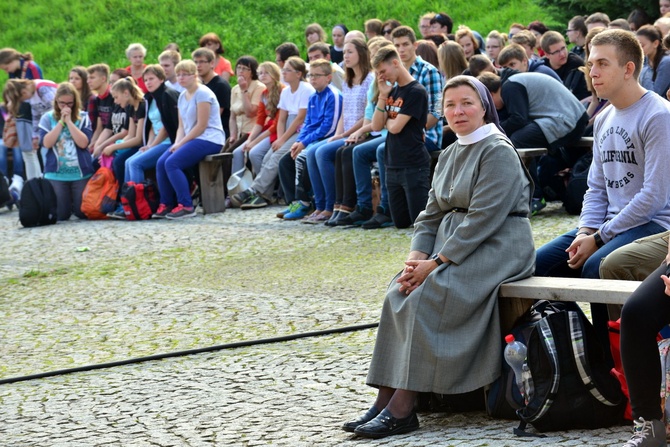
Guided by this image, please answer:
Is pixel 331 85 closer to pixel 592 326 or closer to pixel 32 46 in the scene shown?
pixel 592 326

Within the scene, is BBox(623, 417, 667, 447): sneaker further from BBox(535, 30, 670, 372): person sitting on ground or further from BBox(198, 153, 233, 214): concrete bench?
Answer: BBox(198, 153, 233, 214): concrete bench

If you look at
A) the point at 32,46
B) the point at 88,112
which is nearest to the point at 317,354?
the point at 88,112

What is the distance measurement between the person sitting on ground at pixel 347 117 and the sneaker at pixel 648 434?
8.15m

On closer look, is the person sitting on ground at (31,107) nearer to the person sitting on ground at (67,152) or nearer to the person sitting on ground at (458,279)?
the person sitting on ground at (67,152)

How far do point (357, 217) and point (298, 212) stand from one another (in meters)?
1.18

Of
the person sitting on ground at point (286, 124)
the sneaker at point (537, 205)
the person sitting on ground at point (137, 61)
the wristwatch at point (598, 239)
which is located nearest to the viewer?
the wristwatch at point (598, 239)

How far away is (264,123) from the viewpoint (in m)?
14.8

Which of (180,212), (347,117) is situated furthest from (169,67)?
(347,117)

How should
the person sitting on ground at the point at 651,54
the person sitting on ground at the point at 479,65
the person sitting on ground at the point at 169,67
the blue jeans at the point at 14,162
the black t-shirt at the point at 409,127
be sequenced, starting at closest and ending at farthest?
1. the person sitting on ground at the point at 651,54
2. the black t-shirt at the point at 409,127
3. the person sitting on ground at the point at 479,65
4. the person sitting on ground at the point at 169,67
5. the blue jeans at the point at 14,162

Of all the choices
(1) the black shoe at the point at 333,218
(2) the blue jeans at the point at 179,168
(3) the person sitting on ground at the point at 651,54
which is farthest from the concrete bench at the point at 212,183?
(3) the person sitting on ground at the point at 651,54

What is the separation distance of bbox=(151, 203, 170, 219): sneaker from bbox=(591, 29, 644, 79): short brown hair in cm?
922

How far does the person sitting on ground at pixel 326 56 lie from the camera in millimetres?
14281

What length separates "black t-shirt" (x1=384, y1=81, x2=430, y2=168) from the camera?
427 inches

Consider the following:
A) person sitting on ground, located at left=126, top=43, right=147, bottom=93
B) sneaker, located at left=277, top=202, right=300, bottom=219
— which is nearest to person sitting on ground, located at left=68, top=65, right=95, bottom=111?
person sitting on ground, located at left=126, top=43, right=147, bottom=93
